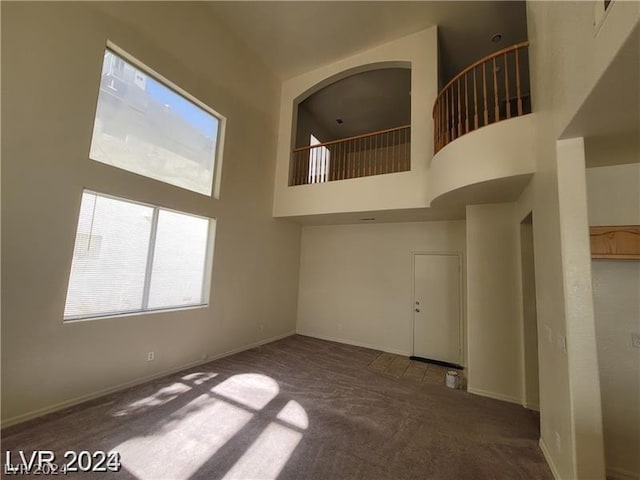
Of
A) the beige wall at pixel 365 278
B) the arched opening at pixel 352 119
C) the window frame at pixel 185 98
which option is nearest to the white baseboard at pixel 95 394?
the beige wall at pixel 365 278

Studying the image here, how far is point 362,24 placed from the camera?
4590 mm

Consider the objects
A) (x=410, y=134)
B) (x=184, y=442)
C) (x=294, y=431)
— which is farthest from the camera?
(x=410, y=134)

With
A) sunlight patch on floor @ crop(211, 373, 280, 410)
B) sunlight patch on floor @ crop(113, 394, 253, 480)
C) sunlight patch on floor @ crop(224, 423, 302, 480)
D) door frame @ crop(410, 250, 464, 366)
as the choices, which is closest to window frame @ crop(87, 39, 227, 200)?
sunlight patch on floor @ crop(211, 373, 280, 410)

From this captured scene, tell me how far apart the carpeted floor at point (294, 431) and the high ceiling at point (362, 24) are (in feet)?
19.0

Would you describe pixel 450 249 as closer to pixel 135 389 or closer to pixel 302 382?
pixel 302 382

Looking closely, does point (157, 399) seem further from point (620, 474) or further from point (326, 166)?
point (326, 166)

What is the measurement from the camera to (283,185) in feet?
18.3

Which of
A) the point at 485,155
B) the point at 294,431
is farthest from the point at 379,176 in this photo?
the point at 294,431

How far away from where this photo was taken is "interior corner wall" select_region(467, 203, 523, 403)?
3.38m

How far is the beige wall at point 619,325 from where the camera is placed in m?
2.05

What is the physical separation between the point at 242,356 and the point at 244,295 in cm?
107

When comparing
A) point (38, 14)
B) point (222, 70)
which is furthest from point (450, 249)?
point (38, 14)

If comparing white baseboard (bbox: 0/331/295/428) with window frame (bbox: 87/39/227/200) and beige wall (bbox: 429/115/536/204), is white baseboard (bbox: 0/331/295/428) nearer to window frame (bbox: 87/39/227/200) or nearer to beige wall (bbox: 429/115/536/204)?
window frame (bbox: 87/39/227/200)

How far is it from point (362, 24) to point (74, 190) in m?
5.06
